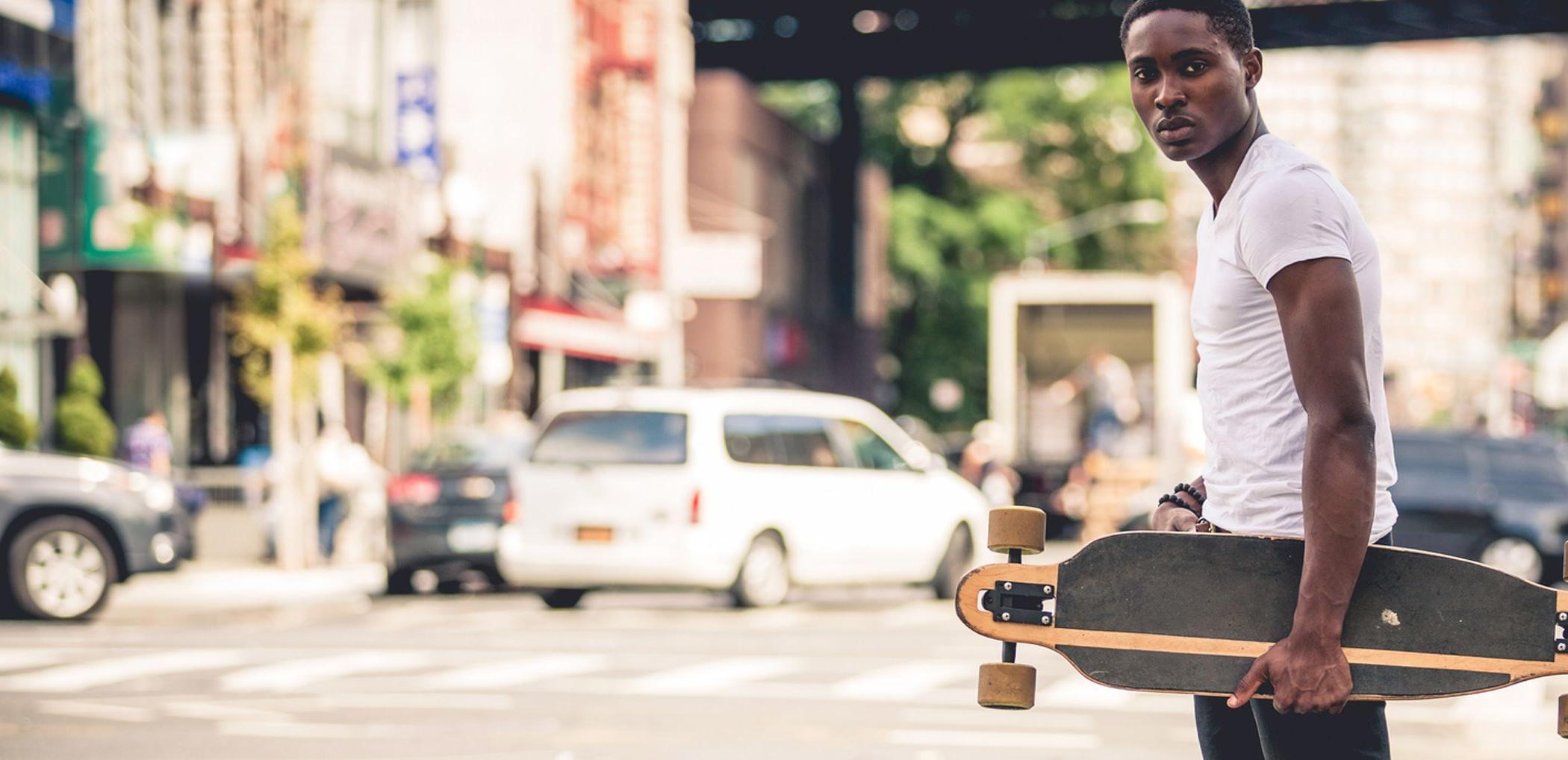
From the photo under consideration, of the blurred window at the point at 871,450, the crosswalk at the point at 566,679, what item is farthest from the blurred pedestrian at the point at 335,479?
the crosswalk at the point at 566,679

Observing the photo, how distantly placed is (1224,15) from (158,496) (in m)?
12.7

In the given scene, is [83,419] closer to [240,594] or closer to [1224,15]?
[240,594]

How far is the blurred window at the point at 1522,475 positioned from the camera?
21.3 metres

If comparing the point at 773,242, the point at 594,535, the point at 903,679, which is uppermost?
the point at 773,242

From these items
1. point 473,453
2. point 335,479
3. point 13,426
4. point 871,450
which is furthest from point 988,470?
point 13,426

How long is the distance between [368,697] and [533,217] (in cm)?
2571

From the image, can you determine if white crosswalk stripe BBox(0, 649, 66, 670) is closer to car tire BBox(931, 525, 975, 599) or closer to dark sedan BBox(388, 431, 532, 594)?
dark sedan BBox(388, 431, 532, 594)

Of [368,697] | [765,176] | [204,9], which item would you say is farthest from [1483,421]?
[368,697]

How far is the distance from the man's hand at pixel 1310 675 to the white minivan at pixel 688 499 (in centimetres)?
1297

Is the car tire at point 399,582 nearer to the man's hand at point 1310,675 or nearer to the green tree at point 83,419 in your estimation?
the green tree at point 83,419

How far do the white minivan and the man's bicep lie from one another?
13.0 meters

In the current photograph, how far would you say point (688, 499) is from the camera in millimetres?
16188

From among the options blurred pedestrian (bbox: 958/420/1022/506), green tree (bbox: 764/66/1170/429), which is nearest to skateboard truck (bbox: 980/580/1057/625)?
blurred pedestrian (bbox: 958/420/1022/506)

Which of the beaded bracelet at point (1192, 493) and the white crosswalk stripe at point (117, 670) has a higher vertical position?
the beaded bracelet at point (1192, 493)
